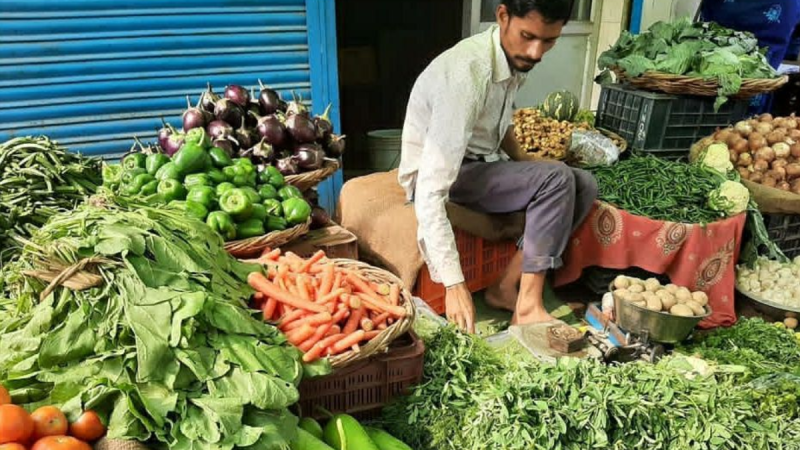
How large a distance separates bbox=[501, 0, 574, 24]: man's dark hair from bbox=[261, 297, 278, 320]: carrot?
5.38 feet

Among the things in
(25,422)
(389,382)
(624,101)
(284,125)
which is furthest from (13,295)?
(624,101)

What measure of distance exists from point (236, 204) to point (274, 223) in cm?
22

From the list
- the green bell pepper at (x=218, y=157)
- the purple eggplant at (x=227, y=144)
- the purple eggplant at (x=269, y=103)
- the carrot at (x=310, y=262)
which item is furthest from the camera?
the purple eggplant at (x=269, y=103)

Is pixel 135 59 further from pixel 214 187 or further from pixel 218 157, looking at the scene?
pixel 214 187

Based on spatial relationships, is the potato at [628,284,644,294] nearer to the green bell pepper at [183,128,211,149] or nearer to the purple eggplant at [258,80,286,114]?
the purple eggplant at [258,80,286,114]

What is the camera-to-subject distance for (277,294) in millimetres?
1852

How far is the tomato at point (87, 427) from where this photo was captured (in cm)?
135

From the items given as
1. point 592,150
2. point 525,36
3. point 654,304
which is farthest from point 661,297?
point 525,36

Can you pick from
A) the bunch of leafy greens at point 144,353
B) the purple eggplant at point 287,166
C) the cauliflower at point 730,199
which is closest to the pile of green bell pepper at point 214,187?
the purple eggplant at point 287,166

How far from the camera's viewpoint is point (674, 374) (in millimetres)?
1890

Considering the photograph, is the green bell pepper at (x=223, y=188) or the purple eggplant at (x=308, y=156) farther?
the purple eggplant at (x=308, y=156)

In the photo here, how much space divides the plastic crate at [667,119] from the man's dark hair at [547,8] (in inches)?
75.6

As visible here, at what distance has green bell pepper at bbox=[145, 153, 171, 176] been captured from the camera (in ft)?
8.57

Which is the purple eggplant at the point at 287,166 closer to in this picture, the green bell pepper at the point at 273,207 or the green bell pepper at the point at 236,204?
the green bell pepper at the point at 273,207
